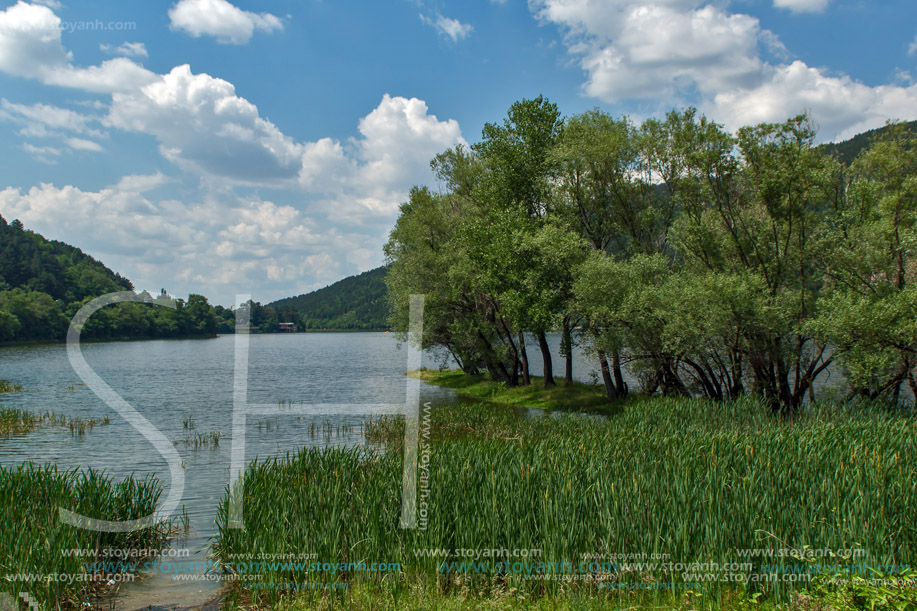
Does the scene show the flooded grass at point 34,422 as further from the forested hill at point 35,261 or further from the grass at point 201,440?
the forested hill at point 35,261

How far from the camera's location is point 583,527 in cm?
852

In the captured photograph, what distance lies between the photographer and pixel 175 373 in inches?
2127

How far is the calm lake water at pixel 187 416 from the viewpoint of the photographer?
13.8 metres

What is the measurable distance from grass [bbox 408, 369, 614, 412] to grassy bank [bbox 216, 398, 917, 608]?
19.3m

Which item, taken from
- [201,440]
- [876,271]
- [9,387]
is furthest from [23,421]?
[876,271]

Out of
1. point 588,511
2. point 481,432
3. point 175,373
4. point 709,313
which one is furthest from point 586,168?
point 175,373

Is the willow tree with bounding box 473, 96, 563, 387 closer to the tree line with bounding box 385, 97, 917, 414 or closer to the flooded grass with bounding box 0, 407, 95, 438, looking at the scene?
the tree line with bounding box 385, 97, 917, 414

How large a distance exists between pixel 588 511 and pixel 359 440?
15.7 meters

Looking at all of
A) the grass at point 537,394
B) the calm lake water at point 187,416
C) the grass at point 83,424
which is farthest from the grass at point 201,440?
the grass at point 537,394

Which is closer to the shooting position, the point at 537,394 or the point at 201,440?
the point at 201,440

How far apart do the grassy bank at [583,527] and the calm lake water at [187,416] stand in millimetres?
2289

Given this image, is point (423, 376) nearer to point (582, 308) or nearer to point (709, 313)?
point (582, 308)

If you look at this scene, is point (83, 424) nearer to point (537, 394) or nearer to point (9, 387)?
point (9, 387)

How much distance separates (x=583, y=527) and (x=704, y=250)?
18.5 m
